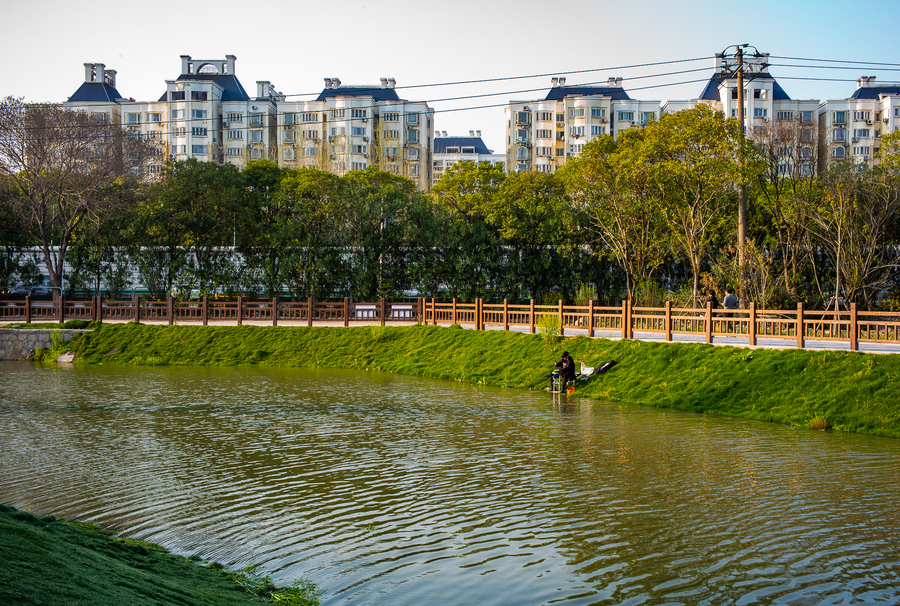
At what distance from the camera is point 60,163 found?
102 feet

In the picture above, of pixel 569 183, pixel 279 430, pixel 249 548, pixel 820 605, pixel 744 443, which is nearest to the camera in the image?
pixel 820 605

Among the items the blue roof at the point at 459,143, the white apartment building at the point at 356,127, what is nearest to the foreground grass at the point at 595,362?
the white apartment building at the point at 356,127

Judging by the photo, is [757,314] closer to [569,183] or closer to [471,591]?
[471,591]

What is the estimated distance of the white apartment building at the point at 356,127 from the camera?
75.4 meters

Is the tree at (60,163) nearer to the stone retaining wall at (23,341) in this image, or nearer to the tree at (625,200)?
the stone retaining wall at (23,341)

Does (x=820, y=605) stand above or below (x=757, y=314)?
below

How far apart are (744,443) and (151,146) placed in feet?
109

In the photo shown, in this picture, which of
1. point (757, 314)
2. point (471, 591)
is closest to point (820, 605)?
point (471, 591)

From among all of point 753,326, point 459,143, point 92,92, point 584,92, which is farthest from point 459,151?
point 753,326

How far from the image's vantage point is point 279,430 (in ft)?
44.7

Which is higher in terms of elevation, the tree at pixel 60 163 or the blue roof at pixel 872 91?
the blue roof at pixel 872 91

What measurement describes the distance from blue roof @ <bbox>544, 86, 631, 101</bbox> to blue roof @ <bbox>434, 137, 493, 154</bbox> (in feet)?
88.2

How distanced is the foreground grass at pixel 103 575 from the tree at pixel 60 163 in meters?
27.9

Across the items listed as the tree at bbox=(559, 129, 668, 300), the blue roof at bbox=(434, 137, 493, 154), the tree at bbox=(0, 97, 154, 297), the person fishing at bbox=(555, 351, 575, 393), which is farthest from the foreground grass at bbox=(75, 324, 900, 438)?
the blue roof at bbox=(434, 137, 493, 154)
